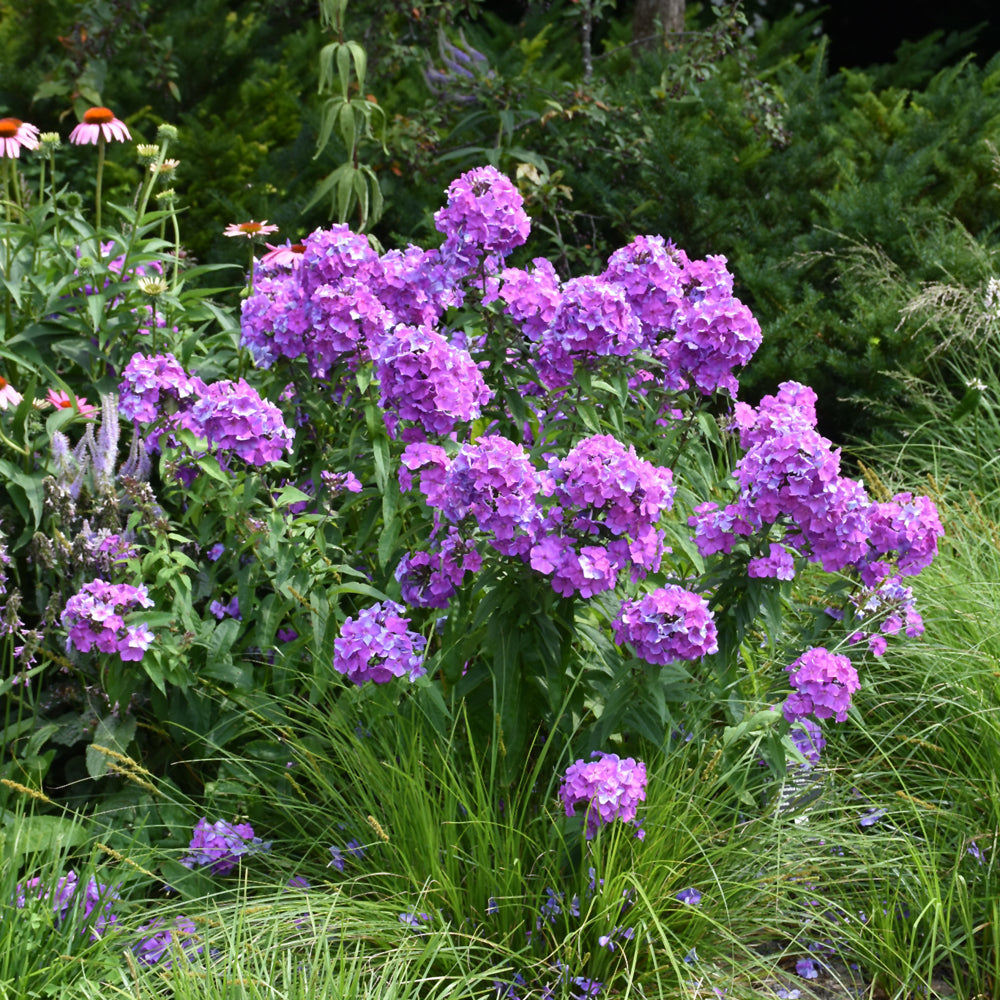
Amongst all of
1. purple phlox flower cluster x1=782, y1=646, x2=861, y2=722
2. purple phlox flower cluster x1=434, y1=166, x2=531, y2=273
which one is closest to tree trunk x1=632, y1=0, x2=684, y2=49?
purple phlox flower cluster x1=434, y1=166, x2=531, y2=273

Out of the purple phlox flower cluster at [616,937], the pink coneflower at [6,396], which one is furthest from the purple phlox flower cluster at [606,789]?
the pink coneflower at [6,396]

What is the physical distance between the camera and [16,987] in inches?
85.7

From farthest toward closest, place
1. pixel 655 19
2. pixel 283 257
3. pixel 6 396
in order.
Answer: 1. pixel 655 19
2. pixel 283 257
3. pixel 6 396

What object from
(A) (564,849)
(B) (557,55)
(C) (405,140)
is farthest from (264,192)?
(A) (564,849)

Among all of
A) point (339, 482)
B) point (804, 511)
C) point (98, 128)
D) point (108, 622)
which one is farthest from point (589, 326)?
point (98, 128)

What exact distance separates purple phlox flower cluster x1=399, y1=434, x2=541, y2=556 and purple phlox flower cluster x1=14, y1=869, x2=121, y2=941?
108 centimetres

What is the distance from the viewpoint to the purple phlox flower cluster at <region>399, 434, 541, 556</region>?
2.23 meters

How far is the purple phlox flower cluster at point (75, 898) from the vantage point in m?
2.32

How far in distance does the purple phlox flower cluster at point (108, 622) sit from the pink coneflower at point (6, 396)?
0.74m

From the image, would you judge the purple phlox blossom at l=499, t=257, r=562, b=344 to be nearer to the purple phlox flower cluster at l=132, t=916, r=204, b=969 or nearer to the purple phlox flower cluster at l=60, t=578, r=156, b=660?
the purple phlox flower cluster at l=60, t=578, r=156, b=660

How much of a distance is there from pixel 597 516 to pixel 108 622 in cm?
111

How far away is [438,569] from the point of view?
8.45 feet

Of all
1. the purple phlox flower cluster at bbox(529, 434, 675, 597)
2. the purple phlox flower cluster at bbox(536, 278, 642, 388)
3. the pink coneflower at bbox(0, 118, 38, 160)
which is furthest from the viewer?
the pink coneflower at bbox(0, 118, 38, 160)

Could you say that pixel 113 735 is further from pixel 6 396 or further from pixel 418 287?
pixel 418 287
